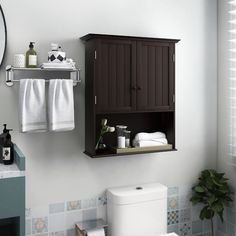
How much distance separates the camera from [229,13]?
9.12 ft

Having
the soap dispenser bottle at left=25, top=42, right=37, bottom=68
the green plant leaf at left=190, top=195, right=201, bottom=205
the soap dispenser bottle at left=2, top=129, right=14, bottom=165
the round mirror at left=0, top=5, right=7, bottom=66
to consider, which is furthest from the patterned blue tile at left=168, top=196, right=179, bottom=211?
the round mirror at left=0, top=5, right=7, bottom=66

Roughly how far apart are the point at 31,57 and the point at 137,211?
51.4 inches

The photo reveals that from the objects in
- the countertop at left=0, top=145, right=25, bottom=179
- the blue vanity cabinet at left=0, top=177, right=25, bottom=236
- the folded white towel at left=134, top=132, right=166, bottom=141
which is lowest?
the blue vanity cabinet at left=0, top=177, right=25, bottom=236

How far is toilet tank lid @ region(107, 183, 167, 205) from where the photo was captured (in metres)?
2.45

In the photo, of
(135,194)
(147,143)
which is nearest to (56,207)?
(135,194)

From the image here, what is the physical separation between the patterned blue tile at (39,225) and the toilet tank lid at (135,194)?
0.48 meters

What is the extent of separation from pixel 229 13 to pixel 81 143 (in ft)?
5.19

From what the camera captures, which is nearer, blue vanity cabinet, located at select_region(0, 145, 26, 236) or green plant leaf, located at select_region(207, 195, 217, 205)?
blue vanity cabinet, located at select_region(0, 145, 26, 236)

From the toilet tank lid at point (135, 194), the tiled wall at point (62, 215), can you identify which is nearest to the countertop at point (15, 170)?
the tiled wall at point (62, 215)

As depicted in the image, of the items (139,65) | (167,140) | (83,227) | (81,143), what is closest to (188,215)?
(167,140)

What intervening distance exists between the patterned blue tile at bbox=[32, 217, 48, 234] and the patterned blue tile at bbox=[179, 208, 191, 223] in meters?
1.13

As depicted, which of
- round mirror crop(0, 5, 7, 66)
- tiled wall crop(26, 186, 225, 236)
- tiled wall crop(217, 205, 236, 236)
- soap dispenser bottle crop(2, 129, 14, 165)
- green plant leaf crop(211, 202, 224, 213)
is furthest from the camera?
tiled wall crop(217, 205, 236, 236)

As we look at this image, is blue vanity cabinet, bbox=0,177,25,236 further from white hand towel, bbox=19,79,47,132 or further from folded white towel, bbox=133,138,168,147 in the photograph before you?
folded white towel, bbox=133,138,168,147

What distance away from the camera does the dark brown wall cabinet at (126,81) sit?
7.57 feet
